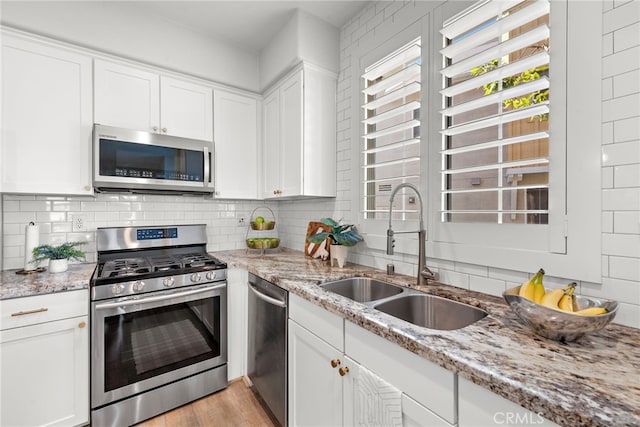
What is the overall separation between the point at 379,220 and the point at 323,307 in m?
0.83

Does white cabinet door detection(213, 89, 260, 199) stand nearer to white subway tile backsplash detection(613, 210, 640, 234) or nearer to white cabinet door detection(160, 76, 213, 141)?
white cabinet door detection(160, 76, 213, 141)

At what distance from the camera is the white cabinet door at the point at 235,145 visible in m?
2.50

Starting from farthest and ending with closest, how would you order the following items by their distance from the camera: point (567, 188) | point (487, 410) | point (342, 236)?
1. point (342, 236)
2. point (567, 188)
3. point (487, 410)

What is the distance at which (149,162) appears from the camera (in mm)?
2086

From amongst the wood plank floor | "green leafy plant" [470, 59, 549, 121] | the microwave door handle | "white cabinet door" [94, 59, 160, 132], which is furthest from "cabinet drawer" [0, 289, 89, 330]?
"green leafy plant" [470, 59, 549, 121]

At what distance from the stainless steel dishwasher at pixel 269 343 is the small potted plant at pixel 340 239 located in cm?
45

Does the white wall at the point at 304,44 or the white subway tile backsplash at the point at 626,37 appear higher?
the white wall at the point at 304,44

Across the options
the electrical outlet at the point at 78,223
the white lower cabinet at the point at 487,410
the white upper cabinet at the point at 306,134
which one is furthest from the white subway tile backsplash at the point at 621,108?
the electrical outlet at the point at 78,223

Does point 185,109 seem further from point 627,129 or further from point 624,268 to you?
point 624,268

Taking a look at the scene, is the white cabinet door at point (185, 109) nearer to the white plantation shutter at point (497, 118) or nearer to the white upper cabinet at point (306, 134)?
the white upper cabinet at point (306, 134)

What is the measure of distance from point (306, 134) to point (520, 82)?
53.0 inches

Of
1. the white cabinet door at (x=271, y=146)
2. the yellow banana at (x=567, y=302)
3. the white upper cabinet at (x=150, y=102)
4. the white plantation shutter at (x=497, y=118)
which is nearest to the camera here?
the yellow banana at (x=567, y=302)

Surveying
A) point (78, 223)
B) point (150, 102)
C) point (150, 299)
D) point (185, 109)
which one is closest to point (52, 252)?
point (78, 223)

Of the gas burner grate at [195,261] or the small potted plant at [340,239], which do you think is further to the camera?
the gas burner grate at [195,261]
